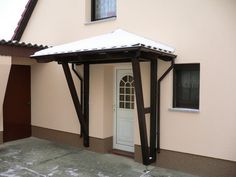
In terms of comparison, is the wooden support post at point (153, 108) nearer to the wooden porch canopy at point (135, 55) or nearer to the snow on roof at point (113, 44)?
the wooden porch canopy at point (135, 55)

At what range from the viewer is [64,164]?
684 centimetres

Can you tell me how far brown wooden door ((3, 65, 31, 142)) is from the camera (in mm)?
9398

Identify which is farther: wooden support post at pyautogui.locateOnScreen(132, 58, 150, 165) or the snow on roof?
wooden support post at pyautogui.locateOnScreen(132, 58, 150, 165)

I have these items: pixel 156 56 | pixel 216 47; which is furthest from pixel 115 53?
pixel 216 47

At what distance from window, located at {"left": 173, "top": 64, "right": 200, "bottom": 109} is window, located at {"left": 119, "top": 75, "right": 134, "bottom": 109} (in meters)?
1.54

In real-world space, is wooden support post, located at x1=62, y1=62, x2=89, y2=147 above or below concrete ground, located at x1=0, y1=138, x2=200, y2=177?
above

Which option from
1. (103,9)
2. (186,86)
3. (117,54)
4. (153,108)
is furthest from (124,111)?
(103,9)

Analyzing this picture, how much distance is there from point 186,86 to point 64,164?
375cm

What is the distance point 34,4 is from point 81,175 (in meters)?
6.88

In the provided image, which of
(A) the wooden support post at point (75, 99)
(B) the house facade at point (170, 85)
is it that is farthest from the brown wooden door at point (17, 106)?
(A) the wooden support post at point (75, 99)

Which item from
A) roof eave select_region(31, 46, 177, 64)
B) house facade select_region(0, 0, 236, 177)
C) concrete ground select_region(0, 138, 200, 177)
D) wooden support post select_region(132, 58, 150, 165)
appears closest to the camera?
roof eave select_region(31, 46, 177, 64)

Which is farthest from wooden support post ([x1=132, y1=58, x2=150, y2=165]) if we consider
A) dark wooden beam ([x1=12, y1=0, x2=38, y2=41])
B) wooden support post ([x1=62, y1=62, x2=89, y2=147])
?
dark wooden beam ([x1=12, y1=0, x2=38, y2=41])

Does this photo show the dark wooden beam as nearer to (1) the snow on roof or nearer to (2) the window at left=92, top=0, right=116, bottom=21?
(2) the window at left=92, top=0, right=116, bottom=21

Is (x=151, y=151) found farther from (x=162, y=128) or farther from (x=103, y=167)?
(x=103, y=167)
